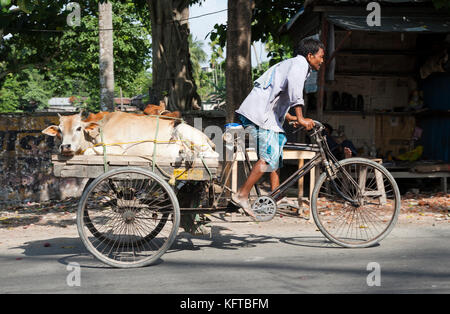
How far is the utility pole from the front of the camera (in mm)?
13001

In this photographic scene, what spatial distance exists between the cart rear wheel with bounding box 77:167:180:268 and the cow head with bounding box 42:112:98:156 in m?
0.45

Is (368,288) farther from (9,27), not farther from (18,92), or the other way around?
(18,92)

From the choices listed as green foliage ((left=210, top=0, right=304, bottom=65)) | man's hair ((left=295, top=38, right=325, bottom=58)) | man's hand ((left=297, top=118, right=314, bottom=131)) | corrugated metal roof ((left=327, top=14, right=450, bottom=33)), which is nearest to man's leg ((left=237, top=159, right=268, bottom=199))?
man's hand ((left=297, top=118, right=314, bottom=131))

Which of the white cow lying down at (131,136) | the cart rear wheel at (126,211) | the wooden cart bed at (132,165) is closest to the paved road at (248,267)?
the cart rear wheel at (126,211)

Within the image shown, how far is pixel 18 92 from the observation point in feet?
182

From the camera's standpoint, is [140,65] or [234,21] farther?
[140,65]

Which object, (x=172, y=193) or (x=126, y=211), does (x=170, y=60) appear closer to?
(x=126, y=211)

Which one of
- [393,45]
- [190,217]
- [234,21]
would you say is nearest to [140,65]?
[393,45]

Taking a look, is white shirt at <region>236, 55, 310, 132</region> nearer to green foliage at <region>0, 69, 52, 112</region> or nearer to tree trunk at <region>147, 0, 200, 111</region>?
tree trunk at <region>147, 0, 200, 111</region>

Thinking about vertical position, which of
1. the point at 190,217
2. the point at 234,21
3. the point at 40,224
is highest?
the point at 234,21

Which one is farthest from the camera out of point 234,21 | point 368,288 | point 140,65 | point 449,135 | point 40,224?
point 140,65
